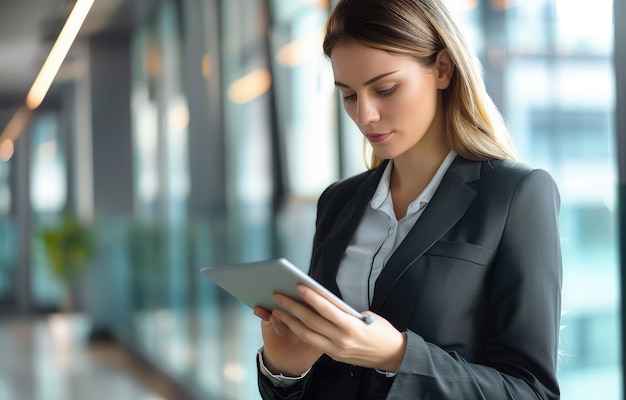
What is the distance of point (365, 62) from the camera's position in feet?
4.48

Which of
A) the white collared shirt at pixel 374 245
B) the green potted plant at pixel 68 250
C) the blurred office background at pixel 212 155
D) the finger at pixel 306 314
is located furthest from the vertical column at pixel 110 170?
the finger at pixel 306 314

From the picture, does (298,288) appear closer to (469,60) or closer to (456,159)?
(456,159)

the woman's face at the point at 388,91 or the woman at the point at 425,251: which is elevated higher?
the woman's face at the point at 388,91

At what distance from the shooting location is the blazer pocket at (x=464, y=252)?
1.28m

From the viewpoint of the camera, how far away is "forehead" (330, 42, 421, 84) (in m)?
1.36

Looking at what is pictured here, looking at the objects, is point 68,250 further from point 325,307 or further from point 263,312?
point 325,307

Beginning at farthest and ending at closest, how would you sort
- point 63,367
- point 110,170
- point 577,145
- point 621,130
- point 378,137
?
1. point 110,170
2. point 63,367
3. point 577,145
4. point 621,130
5. point 378,137

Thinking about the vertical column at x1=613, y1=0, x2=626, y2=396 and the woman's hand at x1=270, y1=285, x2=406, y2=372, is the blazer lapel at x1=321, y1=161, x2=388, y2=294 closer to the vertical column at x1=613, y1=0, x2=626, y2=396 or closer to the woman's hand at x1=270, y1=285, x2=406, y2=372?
the woman's hand at x1=270, y1=285, x2=406, y2=372

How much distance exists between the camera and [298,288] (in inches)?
45.9

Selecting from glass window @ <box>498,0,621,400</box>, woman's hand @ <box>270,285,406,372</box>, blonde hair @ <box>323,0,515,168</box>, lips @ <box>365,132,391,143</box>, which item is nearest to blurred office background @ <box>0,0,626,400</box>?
glass window @ <box>498,0,621,400</box>

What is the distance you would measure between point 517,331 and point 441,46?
1.69 feet

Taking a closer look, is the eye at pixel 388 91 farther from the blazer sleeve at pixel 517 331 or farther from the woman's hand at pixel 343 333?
the woman's hand at pixel 343 333

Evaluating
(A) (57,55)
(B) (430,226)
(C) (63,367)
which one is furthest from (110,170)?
(B) (430,226)

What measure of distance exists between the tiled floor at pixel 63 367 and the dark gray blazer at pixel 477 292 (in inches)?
191
